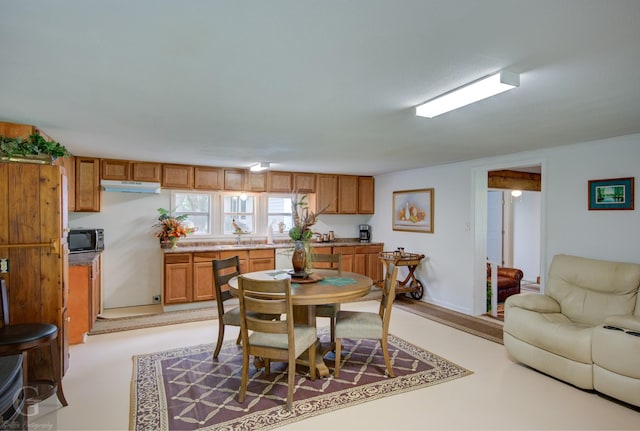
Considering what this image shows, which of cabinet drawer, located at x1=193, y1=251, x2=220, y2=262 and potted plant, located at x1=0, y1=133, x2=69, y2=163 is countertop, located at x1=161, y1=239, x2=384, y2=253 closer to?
cabinet drawer, located at x1=193, y1=251, x2=220, y2=262

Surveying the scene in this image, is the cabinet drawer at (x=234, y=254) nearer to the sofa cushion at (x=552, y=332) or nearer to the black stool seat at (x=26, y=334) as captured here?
the black stool seat at (x=26, y=334)

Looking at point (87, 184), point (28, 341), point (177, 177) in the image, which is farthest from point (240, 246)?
point (28, 341)

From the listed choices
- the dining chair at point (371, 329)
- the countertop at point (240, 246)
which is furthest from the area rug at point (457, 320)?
Answer: the dining chair at point (371, 329)

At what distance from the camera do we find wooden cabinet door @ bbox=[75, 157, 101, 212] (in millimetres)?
4840

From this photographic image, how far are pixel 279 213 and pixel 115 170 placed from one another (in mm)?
2722

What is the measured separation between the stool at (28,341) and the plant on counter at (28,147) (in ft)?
3.07

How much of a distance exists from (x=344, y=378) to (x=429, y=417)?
0.80 metres

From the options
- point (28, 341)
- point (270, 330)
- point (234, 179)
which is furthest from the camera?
point (234, 179)

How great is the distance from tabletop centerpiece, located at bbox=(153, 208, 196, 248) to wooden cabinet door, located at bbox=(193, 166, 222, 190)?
0.57 meters

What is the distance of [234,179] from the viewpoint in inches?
233

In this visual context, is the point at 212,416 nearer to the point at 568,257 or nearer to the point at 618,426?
the point at 618,426

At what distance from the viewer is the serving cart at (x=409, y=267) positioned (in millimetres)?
5621

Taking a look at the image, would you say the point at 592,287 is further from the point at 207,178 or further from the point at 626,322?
the point at 207,178

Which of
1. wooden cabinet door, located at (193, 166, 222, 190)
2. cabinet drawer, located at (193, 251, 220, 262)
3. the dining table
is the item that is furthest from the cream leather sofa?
wooden cabinet door, located at (193, 166, 222, 190)
